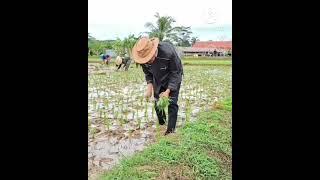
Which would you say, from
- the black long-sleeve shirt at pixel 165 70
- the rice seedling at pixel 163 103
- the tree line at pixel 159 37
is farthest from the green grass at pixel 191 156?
the tree line at pixel 159 37

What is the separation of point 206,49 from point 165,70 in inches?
11.3

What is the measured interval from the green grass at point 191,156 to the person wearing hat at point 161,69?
0.39 feet

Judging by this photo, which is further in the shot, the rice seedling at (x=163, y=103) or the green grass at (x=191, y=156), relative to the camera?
the rice seedling at (x=163, y=103)

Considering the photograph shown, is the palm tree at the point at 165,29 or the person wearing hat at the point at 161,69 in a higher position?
the palm tree at the point at 165,29

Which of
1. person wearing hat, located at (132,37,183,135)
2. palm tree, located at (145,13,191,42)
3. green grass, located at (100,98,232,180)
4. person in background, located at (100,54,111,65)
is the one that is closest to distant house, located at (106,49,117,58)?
person in background, located at (100,54,111,65)

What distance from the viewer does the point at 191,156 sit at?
2.37 m

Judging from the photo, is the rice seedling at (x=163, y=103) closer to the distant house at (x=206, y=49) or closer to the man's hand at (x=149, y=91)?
the man's hand at (x=149, y=91)

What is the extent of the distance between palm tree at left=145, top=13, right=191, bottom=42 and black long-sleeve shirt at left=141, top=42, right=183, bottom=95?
50mm

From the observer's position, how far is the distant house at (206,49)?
2.40m
